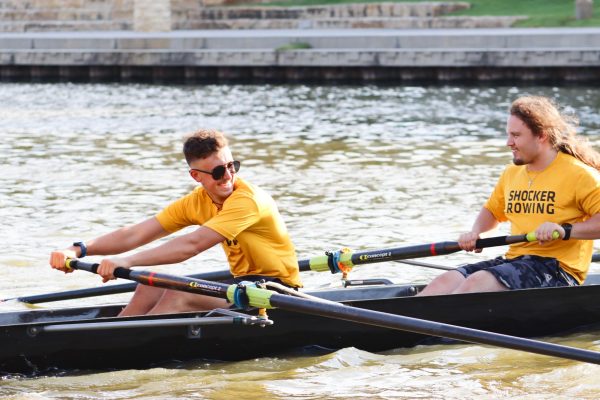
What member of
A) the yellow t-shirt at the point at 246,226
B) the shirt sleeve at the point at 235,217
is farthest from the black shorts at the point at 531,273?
the shirt sleeve at the point at 235,217

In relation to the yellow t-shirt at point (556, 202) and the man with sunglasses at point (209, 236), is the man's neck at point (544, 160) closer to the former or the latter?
the yellow t-shirt at point (556, 202)

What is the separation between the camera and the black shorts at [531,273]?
800 cm

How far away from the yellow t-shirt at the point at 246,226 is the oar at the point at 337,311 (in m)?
0.40

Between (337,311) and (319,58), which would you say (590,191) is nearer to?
(337,311)

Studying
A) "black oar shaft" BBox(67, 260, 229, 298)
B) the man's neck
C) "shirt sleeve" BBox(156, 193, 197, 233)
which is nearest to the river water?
"black oar shaft" BBox(67, 260, 229, 298)

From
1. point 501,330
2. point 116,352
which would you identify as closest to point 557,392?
point 501,330

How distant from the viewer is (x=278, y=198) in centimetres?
1501

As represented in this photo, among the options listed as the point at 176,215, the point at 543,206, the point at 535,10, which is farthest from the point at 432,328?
the point at 535,10

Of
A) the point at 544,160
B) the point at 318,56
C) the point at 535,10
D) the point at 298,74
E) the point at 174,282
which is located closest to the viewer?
the point at 174,282

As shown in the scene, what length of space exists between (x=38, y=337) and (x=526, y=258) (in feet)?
10.1

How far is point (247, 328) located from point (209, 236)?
2.49 ft

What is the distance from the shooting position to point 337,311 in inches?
270

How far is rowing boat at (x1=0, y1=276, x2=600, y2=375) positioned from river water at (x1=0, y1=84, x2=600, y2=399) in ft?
0.30

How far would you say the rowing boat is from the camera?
7.58 meters
